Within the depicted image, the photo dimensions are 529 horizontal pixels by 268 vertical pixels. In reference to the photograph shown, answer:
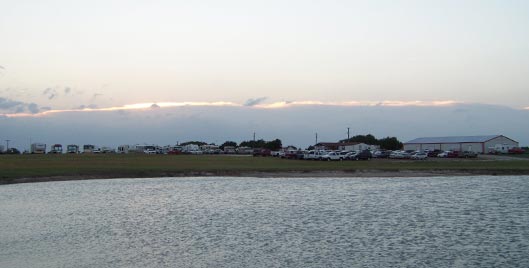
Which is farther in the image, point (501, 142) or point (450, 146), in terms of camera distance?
point (450, 146)

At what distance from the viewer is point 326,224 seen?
3281 cm

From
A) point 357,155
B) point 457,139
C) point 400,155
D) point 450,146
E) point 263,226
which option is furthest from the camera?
point 457,139

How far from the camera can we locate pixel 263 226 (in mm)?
32125

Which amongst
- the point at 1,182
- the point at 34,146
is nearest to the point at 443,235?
the point at 1,182

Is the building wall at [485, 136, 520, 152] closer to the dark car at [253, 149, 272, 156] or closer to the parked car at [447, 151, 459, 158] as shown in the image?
the parked car at [447, 151, 459, 158]

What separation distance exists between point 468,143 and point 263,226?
130 meters

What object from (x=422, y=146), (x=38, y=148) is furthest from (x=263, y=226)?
Answer: (x=38, y=148)

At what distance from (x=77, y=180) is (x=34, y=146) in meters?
127

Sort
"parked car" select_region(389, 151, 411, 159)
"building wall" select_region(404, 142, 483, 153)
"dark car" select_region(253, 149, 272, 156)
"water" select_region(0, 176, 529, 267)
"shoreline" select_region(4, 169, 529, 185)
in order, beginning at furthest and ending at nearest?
"building wall" select_region(404, 142, 483, 153), "dark car" select_region(253, 149, 272, 156), "parked car" select_region(389, 151, 411, 159), "shoreline" select_region(4, 169, 529, 185), "water" select_region(0, 176, 529, 267)

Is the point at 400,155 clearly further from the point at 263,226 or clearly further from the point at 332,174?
the point at 263,226

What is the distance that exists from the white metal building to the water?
320 feet

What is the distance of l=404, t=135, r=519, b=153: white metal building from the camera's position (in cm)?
14825

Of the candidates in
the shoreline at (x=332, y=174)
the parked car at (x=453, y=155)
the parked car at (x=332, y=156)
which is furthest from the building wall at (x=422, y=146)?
the shoreline at (x=332, y=174)

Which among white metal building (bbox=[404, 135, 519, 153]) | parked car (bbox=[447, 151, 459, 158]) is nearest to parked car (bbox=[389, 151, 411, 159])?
parked car (bbox=[447, 151, 459, 158])
